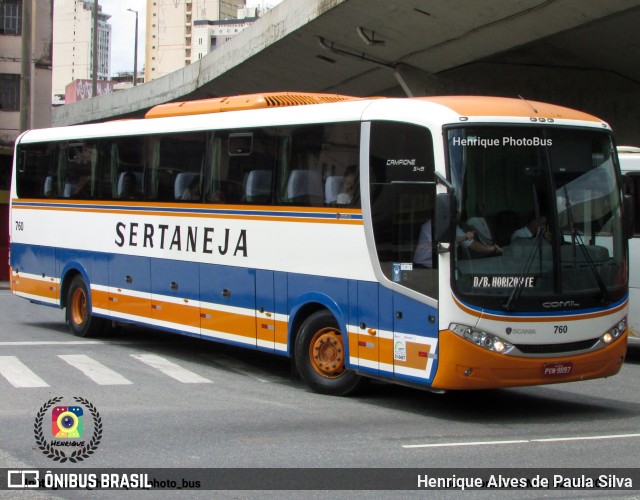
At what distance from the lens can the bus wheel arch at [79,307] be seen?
16.5 m

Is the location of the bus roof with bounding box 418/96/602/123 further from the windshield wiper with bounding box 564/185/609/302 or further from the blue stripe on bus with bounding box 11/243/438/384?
the blue stripe on bus with bounding box 11/243/438/384

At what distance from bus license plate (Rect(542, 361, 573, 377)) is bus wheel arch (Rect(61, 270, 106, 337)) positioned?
27.7ft

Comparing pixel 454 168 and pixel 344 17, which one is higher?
pixel 344 17

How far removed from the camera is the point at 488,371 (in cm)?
990

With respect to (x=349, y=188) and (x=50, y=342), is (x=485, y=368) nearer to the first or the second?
(x=349, y=188)

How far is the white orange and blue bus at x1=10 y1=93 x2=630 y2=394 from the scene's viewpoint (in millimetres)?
9906

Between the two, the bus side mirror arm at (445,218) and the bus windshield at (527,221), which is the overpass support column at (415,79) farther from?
the bus side mirror arm at (445,218)

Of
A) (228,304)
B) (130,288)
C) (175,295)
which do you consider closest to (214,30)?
(130,288)

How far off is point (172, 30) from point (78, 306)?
158 metres

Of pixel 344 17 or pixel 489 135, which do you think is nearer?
pixel 489 135

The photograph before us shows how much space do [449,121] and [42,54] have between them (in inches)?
1545

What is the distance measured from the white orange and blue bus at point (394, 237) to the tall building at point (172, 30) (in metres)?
157

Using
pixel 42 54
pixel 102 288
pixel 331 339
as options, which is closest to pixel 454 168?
pixel 331 339

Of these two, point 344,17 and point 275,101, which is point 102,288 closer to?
point 275,101
